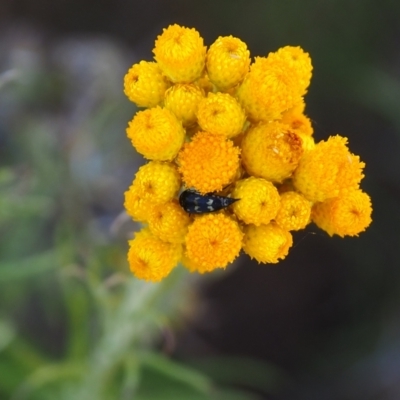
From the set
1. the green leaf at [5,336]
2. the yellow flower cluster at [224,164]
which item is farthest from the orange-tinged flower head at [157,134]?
the green leaf at [5,336]

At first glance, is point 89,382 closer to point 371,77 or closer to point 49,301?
point 49,301

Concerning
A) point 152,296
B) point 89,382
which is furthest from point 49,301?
point 152,296

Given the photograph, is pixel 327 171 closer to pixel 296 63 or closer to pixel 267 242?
pixel 267 242

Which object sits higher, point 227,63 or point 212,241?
point 227,63

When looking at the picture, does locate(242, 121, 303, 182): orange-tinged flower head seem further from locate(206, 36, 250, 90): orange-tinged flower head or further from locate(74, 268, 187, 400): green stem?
locate(74, 268, 187, 400): green stem

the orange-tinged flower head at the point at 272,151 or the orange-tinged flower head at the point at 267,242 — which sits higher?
the orange-tinged flower head at the point at 272,151

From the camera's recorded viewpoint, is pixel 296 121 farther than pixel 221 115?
Yes

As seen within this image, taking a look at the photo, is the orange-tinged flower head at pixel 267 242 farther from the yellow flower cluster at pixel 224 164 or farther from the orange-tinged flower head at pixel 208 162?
the orange-tinged flower head at pixel 208 162

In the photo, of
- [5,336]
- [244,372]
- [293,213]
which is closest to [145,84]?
[293,213]
